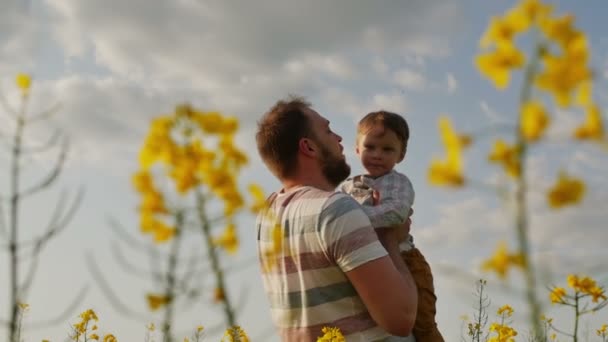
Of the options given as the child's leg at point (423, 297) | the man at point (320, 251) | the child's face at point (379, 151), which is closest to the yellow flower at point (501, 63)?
the man at point (320, 251)

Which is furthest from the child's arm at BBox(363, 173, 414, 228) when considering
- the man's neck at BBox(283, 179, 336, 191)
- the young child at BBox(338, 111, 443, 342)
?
the man's neck at BBox(283, 179, 336, 191)

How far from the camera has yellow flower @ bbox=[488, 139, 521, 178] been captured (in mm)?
991

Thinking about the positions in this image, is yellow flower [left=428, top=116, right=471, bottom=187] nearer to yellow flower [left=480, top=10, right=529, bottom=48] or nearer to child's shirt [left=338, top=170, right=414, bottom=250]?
yellow flower [left=480, top=10, right=529, bottom=48]

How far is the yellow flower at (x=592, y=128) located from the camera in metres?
1.08

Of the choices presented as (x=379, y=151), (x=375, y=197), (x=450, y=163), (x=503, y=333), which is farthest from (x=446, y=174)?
(x=503, y=333)

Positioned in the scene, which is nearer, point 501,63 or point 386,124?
point 501,63

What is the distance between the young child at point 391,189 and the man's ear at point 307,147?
0.41 m

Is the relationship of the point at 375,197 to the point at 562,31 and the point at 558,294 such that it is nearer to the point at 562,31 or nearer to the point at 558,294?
the point at 558,294


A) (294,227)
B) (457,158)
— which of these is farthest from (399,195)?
(457,158)

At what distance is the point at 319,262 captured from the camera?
2.89 meters

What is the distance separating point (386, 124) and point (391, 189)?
1.53 feet

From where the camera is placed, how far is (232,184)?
1.41m

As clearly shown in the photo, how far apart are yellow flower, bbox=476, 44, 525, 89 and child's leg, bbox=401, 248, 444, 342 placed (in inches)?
83.6

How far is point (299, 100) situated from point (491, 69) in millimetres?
2349
